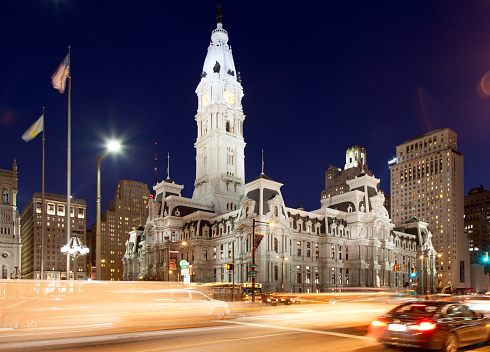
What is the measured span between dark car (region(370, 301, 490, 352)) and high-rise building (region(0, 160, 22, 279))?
12759 centimetres

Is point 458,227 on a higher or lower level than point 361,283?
higher

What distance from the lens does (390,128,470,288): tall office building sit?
14338 centimetres

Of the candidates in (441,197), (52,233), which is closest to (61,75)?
(441,197)

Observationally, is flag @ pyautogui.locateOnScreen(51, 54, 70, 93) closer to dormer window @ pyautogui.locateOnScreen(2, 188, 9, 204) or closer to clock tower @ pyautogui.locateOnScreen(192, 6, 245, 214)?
clock tower @ pyautogui.locateOnScreen(192, 6, 245, 214)

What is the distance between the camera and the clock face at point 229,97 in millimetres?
119875

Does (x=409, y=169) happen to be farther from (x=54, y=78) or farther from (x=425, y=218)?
(x=54, y=78)

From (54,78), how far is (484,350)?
31.1 metres

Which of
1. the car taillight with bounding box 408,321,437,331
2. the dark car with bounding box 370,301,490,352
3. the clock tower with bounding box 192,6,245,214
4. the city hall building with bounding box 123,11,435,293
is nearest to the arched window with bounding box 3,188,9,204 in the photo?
the city hall building with bounding box 123,11,435,293

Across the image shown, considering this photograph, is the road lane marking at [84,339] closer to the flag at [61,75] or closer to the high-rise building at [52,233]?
the flag at [61,75]

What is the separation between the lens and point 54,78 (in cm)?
3406

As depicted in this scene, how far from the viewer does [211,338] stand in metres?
18.4

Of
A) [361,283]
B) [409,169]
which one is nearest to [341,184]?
[409,169]

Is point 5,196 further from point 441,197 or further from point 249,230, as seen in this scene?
point 441,197

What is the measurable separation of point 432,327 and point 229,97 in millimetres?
109481
